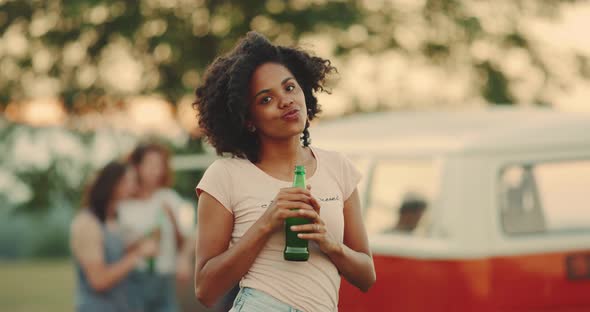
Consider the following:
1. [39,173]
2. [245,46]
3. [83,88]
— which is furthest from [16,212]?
[245,46]

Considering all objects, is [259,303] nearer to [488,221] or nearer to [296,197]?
[296,197]

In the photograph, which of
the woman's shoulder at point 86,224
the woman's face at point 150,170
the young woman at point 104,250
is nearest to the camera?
the young woman at point 104,250

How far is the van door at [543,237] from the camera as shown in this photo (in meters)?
4.92

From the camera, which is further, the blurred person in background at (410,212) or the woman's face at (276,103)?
the blurred person in background at (410,212)

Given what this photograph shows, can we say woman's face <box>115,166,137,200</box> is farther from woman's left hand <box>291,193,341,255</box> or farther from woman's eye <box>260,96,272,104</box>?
woman's left hand <box>291,193,341,255</box>

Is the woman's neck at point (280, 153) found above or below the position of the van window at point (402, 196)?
above

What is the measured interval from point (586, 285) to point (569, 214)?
1.40ft

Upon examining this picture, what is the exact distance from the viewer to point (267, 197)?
3.08 m

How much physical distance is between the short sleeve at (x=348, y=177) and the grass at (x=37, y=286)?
48.6 feet

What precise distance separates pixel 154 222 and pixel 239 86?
399cm

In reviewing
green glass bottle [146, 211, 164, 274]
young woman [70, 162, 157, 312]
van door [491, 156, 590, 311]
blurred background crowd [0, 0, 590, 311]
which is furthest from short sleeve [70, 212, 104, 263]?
blurred background crowd [0, 0, 590, 311]

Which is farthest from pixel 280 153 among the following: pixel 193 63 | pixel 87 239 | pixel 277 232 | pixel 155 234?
pixel 193 63

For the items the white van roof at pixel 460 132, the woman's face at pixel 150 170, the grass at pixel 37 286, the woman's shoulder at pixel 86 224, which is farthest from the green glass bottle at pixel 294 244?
the grass at pixel 37 286

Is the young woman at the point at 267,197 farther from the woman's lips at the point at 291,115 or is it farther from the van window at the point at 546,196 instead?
the van window at the point at 546,196
